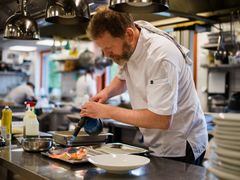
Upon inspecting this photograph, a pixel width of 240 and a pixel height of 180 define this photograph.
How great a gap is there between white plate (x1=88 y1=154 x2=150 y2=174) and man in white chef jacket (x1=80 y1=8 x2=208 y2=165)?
0.25m

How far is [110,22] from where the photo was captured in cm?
195

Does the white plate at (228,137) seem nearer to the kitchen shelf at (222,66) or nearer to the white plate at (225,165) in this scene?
the white plate at (225,165)

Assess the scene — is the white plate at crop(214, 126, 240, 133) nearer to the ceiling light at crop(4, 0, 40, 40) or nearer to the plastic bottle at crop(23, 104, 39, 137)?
the plastic bottle at crop(23, 104, 39, 137)

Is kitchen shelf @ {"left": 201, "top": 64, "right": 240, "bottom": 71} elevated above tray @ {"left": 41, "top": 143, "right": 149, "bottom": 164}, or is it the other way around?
kitchen shelf @ {"left": 201, "top": 64, "right": 240, "bottom": 71}

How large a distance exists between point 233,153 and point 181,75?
3.27 feet

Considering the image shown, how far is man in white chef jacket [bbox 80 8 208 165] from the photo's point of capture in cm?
186

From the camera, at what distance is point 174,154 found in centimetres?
206

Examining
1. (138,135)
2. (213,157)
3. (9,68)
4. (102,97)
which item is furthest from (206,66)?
(9,68)

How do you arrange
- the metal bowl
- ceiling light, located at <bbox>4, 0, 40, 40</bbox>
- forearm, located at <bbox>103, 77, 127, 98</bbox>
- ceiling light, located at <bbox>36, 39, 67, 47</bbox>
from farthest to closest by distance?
1. ceiling light, located at <bbox>36, 39, 67, 47</bbox>
2. ceiling light, located at <bbox>4, 0, 40, 40</bbox>
3. forearm, located at <bbox>103, 77, 127, 98</bbox>
4. the metal bowl

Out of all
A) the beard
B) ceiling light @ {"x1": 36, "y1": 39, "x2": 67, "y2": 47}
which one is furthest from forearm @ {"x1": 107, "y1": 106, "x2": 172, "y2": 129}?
ceiling light @ {"x1": 36, "y1": 39, "x2": 67, "y2": 47}

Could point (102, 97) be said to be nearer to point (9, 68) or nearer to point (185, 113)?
point (185, 113)

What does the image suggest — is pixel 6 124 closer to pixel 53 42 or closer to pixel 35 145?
pixel 35 145

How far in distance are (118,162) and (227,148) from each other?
654 mm

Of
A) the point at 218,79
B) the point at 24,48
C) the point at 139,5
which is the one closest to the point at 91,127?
the point at 139,5
